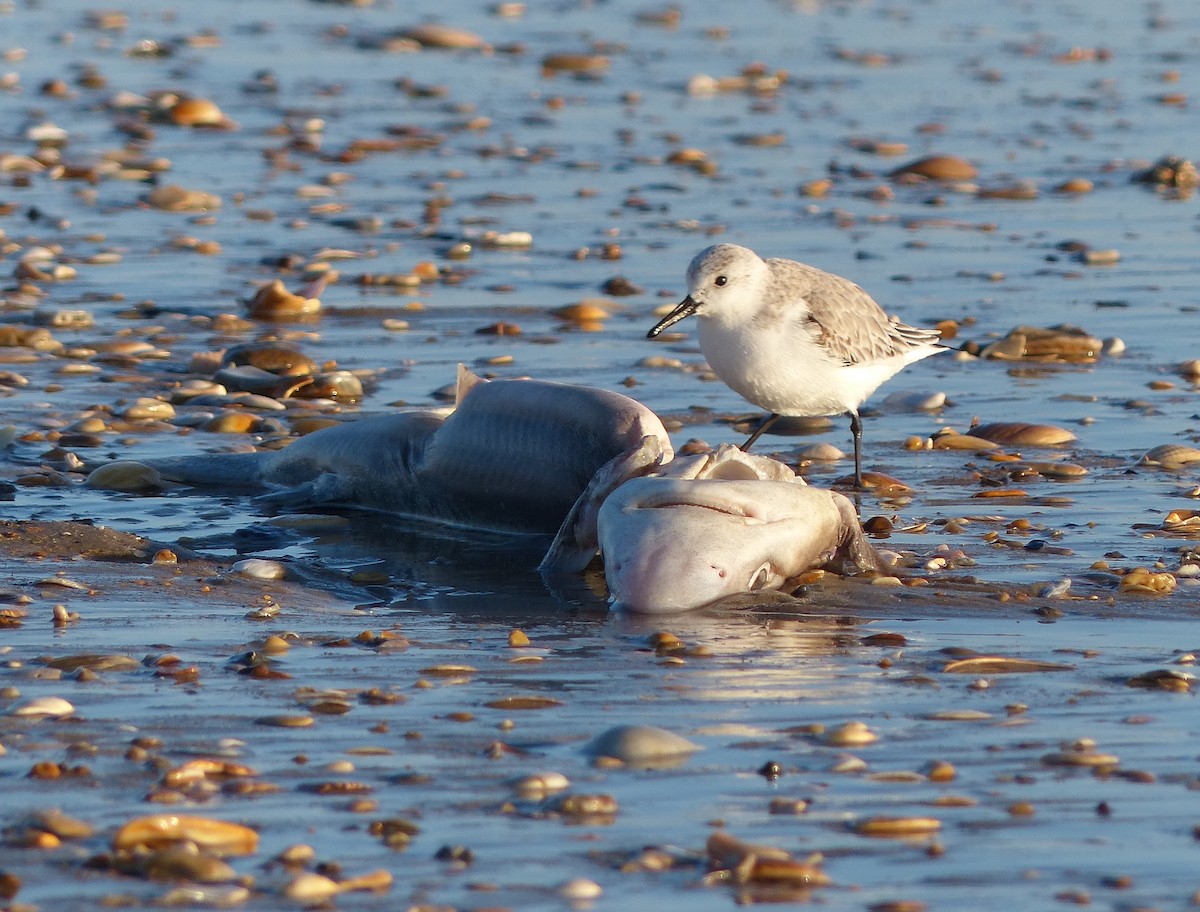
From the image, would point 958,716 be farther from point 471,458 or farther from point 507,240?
point 507,240

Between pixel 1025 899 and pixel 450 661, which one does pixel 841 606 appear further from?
pixel 1025 899

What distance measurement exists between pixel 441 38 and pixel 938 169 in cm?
806

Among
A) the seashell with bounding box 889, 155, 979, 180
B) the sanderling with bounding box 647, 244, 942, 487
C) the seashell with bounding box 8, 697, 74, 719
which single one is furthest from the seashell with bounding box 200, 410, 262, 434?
the seashell with bounding box 889, 155, 979, 180

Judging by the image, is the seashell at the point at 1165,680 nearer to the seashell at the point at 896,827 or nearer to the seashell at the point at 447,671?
the seashell at the point at 896,827

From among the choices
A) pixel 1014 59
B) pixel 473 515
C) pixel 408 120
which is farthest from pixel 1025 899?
pixel 1014 59

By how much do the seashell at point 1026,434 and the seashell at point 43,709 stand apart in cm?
431

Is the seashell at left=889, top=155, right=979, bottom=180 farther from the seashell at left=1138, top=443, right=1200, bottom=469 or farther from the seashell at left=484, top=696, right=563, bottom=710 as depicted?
the seashell at left=484, top=696, right=563, bottom=710

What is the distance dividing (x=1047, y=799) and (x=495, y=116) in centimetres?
1295

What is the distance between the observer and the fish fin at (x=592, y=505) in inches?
227

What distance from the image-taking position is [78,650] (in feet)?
15.9

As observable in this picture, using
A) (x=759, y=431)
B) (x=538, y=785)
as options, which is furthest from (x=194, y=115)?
(x=538, y=785)

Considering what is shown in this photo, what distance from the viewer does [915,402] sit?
8.30 m

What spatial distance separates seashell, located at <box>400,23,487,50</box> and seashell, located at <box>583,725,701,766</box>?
16.8m

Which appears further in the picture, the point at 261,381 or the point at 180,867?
the point at 261,381
